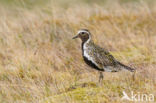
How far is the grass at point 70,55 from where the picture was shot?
19.8 ft

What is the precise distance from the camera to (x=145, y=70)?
6.69 m

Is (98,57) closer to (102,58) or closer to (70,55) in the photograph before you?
(102,58)

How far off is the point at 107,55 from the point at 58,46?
9.59 ft
